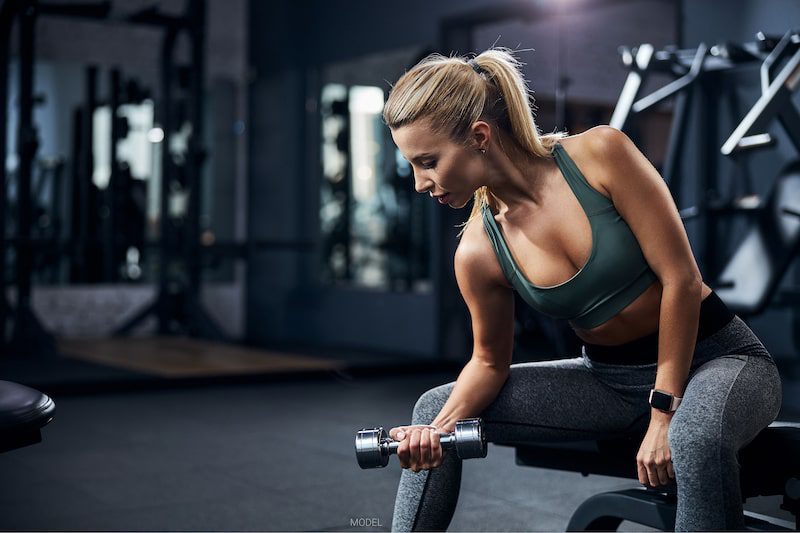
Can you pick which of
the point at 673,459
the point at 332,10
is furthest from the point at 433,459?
the point at 332,10

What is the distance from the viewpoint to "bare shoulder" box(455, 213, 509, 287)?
161 cm

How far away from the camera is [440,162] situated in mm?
1468

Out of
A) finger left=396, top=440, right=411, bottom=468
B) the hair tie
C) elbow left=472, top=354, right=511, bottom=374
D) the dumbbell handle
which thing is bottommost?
finger left=396, top=440, right=411, bottom=468

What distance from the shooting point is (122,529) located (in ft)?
7.97

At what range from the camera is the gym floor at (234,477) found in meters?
2.54

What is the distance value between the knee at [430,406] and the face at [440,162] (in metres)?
0.32

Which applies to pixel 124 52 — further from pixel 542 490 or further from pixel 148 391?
pixel 542 490

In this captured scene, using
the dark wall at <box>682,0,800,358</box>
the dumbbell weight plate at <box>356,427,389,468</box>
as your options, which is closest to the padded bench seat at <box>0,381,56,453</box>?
the dumbbell weight plate at <box>356,427,389,468</box>

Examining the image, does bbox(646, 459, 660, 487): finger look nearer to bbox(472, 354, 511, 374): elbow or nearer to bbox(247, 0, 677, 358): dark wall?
bbox(472, 354, 511, 374): elbow

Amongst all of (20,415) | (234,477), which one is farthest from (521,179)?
(234,477)

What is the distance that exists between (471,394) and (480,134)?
1.31 feet

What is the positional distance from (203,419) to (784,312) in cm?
256

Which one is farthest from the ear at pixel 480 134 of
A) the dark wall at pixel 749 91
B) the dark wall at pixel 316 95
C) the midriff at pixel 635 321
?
the dark wall at pixel 316 95

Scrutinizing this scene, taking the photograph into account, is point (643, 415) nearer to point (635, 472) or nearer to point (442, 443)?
point (635, 472)
